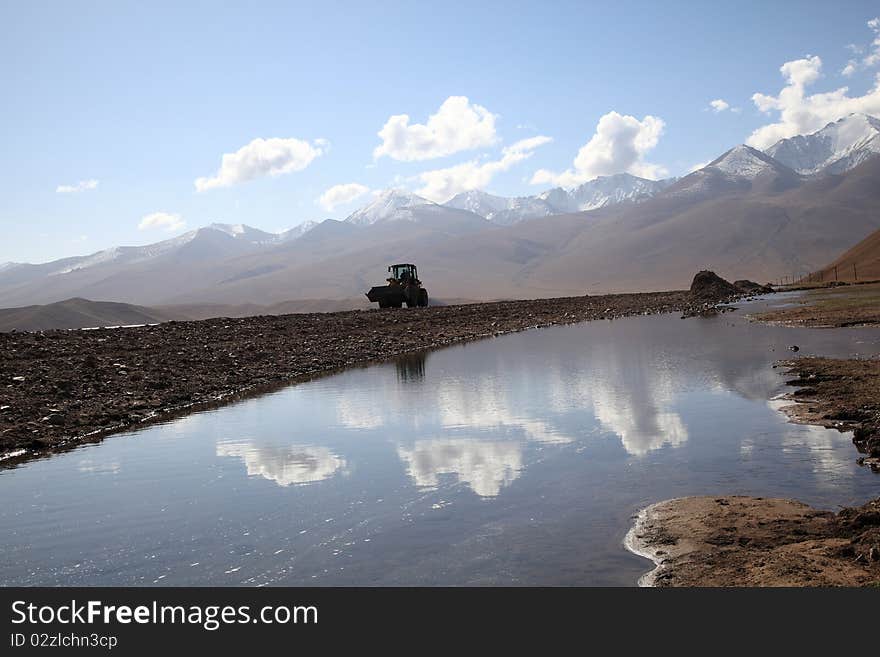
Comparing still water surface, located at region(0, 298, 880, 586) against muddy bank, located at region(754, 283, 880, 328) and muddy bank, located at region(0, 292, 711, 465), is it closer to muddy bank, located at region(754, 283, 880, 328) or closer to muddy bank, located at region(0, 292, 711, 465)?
muddy bank, located at region(0, 292, 711, 465)

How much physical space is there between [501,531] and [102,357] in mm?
22419

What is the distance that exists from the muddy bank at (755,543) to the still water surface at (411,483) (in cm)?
41

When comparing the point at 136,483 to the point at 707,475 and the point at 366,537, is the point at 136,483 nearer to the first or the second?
the point at 366,537

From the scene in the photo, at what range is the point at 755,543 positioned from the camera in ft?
26.5

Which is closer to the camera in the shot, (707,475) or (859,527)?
(859,527)

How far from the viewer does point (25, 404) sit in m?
19.1

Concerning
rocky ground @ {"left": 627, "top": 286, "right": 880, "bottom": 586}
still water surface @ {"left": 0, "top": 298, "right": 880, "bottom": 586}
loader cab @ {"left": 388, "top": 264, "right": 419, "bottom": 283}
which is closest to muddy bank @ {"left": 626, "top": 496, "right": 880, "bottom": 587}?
rocky ground @ {"left": 627, "top": 286, "right": 880, "bottom": 586}

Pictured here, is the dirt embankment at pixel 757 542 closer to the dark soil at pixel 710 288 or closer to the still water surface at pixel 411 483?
the still water surface at pixel 411 483

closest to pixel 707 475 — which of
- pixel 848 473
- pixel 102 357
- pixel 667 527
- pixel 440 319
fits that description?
pixel 848 473

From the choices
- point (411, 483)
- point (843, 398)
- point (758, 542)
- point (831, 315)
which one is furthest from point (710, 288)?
point (758, 542)

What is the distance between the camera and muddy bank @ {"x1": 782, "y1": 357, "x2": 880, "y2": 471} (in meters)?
12.2

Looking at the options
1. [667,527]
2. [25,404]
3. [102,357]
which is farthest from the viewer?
[102,357]
